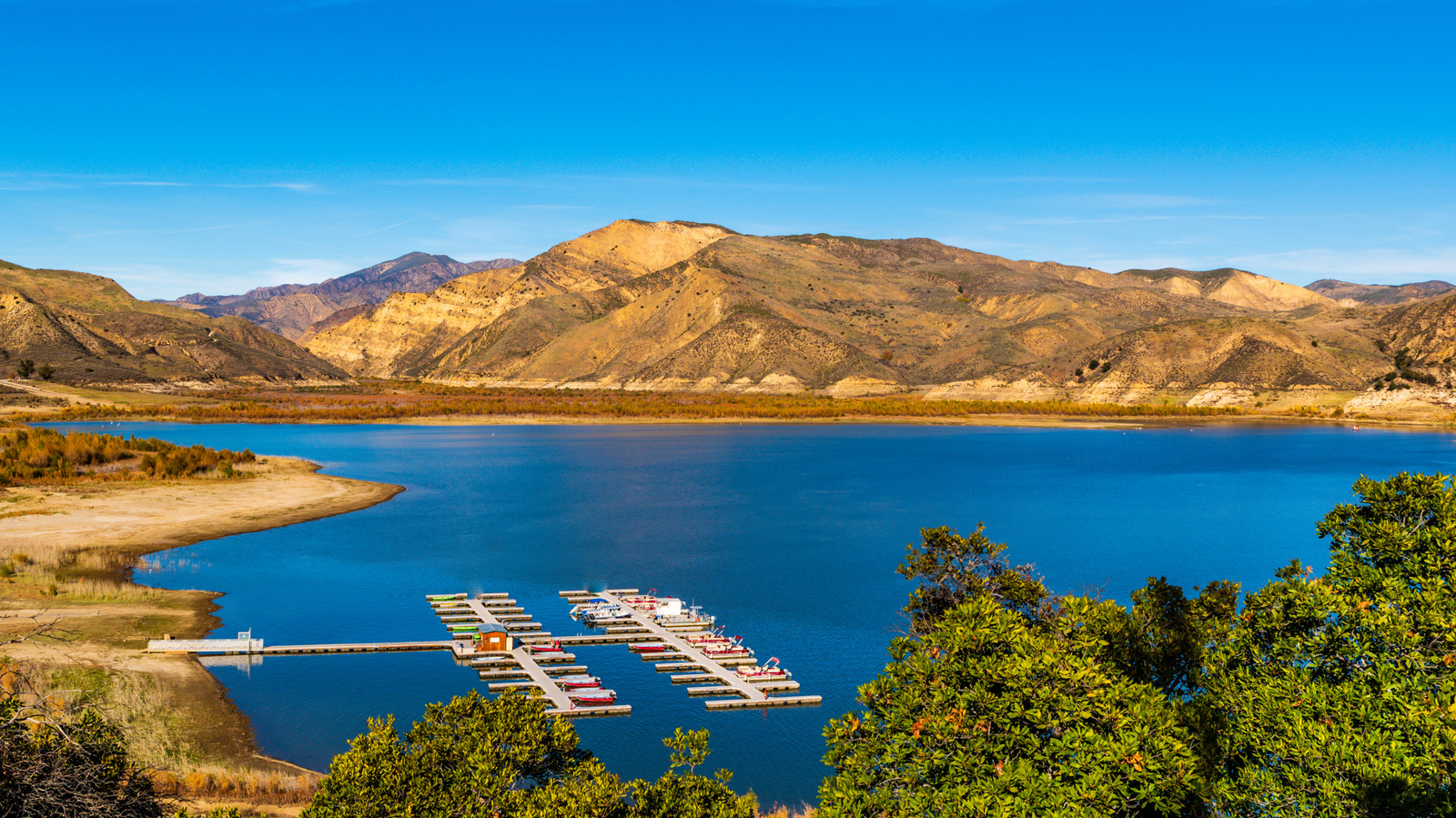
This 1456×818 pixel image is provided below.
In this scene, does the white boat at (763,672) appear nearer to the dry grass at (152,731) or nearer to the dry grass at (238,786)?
the dry grass at (152,731)

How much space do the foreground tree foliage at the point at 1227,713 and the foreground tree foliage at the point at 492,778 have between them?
2.92 metres

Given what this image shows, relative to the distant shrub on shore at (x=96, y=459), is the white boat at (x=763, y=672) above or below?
below

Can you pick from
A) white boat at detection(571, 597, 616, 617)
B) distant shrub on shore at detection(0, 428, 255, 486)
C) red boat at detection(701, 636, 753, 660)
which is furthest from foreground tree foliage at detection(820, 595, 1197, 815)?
distant shrub on shore at detection(0, 428, 255, 486)

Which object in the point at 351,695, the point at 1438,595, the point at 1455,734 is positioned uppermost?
the point at 1438,595

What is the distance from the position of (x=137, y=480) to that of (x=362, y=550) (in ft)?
97.0

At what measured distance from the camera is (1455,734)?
493 inches

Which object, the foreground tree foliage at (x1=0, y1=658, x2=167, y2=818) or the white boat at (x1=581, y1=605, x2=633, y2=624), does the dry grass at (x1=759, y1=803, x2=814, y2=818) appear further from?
the white boat at (x1=581, y1=605, x2=633, y2=624)

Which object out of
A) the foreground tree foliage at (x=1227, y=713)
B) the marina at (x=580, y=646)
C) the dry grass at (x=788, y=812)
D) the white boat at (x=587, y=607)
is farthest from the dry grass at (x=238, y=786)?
the white boat at (x=587, y=607)

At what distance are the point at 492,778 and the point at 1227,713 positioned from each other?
11.3 m

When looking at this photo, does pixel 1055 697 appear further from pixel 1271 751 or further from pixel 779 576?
pixel 779 576

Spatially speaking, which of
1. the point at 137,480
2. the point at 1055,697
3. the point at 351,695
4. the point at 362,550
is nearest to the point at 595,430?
the point at 137,480

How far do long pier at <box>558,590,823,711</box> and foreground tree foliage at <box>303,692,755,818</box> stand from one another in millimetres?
16670

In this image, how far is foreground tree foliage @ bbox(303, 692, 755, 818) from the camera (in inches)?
588

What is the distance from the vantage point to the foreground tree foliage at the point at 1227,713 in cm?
1296
